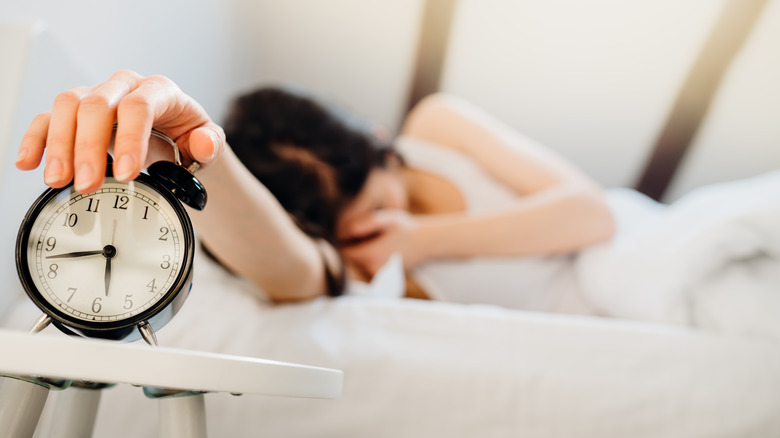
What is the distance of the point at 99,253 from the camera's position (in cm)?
37

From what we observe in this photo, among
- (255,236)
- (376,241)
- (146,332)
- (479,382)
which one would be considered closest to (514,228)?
(376,241)

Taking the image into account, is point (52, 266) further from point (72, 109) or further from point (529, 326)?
point (529, 326)

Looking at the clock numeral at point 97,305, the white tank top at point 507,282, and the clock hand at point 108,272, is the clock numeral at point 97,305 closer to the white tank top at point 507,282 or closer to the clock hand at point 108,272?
the clock hand at point 108,272

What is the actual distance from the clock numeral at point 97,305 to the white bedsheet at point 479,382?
36 centimetres

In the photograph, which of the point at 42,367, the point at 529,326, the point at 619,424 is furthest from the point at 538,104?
the point at 42,367

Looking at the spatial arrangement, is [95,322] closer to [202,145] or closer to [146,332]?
[146,332]

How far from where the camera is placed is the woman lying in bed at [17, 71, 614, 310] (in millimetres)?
682

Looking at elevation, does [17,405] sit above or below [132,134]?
below

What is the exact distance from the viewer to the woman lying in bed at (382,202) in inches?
26.8

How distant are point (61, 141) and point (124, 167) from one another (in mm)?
64

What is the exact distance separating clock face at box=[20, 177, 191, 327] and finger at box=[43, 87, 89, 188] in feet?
0.12

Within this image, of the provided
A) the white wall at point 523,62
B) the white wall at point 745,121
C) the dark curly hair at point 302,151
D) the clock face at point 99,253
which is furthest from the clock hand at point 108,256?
the white wall at point 745,121

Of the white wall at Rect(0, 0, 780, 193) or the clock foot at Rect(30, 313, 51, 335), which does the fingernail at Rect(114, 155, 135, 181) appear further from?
the white wall at Rect(0, 0, 780, 193)

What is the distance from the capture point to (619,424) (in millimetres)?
695
